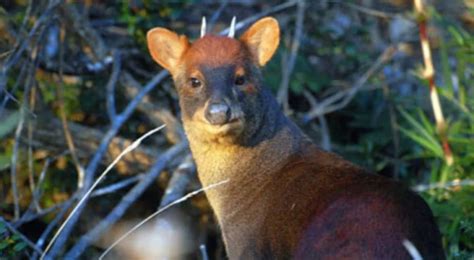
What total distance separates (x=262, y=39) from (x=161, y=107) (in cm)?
208

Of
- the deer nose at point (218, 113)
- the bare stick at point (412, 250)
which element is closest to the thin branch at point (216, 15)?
the deer nose at point (218, 113)

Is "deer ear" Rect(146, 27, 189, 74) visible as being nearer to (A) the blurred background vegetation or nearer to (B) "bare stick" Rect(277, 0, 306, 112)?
(A) the blurred background vegetation

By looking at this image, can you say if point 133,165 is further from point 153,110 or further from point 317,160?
point 317,160

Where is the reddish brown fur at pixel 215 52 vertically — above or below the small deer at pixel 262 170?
above

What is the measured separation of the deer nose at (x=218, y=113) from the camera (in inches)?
A: 217

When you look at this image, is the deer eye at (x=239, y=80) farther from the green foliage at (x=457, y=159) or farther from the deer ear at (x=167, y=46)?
the green foliage at (x=457, y=159)

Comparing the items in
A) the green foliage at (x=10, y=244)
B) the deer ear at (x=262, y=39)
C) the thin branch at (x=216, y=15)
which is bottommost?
the green foliage at (x=10, y=244)

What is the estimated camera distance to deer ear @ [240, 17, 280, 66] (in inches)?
240

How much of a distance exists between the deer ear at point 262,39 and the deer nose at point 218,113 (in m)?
0.63

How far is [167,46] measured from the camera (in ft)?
20.2

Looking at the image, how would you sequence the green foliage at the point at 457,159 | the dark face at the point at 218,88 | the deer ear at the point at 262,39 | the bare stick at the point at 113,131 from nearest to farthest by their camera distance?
the dark face at the point at 218,88, the deer ear at the point at 262,39, the green foliage at the point at 457,159, the bare stick at the point at 113,131

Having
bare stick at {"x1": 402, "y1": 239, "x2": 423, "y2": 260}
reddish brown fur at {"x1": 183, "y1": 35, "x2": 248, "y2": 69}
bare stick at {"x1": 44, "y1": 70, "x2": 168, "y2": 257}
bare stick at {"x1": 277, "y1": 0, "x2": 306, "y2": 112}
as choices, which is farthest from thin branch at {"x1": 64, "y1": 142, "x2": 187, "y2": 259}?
bare stick at {"x1": 402, "y1": 239, "x2": 423, "y2": 260}

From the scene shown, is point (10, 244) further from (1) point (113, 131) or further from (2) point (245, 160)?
(1) point (113, 131)

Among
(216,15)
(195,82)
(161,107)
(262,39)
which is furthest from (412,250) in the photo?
(216,15)
